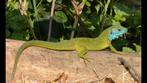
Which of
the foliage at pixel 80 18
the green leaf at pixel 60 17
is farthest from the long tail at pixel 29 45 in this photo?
the green leaf at pixel 60 17

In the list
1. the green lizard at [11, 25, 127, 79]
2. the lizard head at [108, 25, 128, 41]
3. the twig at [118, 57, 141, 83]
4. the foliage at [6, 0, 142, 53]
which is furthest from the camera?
the foliage at [6, 0, 142, 53]

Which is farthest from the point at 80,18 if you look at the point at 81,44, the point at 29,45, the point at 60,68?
the point at 60,68

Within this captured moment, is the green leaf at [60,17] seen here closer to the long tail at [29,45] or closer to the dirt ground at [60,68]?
the long tail at [29,45]

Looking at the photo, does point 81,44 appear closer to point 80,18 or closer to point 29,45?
point 29,45

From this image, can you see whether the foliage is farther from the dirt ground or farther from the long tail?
the dirt ground

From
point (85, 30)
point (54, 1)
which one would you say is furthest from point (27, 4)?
point (85, 30)

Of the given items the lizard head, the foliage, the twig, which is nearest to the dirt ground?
the twig

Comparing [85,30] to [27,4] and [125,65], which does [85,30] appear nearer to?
[27,4]
